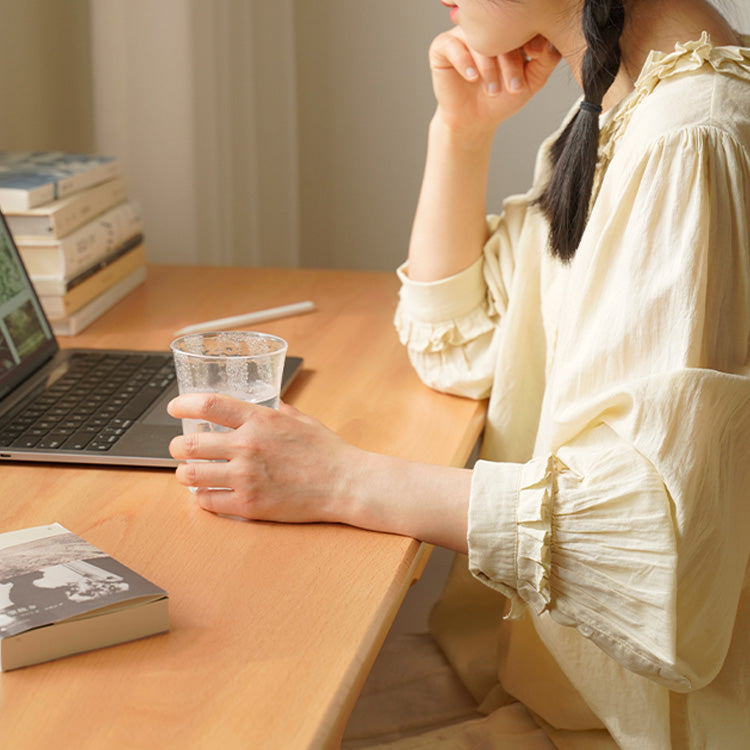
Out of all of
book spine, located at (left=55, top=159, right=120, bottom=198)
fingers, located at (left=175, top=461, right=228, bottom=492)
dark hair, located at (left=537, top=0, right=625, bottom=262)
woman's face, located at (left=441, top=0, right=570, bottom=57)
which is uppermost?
woman's face, located at (left=441, top=0, right=570, bottom=57)

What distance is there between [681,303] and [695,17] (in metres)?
0.31

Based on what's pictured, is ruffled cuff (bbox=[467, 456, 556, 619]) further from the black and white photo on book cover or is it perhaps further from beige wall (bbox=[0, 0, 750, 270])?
beige wall (bbox=[0, 0, 750, 270])

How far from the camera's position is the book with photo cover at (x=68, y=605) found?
0.56 m

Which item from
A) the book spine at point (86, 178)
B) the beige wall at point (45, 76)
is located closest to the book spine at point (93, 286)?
the book spine at point (86, 178)

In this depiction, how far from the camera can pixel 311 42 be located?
72.6 inches

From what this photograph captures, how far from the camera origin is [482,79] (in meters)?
1.12

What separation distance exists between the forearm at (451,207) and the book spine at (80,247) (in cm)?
43

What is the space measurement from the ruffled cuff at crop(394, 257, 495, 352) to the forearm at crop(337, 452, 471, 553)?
0.33 metres

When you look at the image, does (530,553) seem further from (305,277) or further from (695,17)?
(305,277)

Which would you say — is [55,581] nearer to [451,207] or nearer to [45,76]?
[451,207]

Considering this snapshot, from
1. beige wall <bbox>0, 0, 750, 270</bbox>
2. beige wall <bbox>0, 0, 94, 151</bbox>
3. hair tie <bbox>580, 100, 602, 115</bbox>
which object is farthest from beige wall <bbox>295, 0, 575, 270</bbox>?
hair tie <bbox>580, 100, 602, 115</bbox>

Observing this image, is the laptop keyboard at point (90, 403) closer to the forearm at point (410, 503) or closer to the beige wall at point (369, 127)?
the forearm at point (410, 503)

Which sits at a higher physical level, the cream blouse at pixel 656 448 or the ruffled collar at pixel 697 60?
the ruffled collar at pixel 697 60

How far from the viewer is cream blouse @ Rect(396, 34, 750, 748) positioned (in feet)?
2.33
